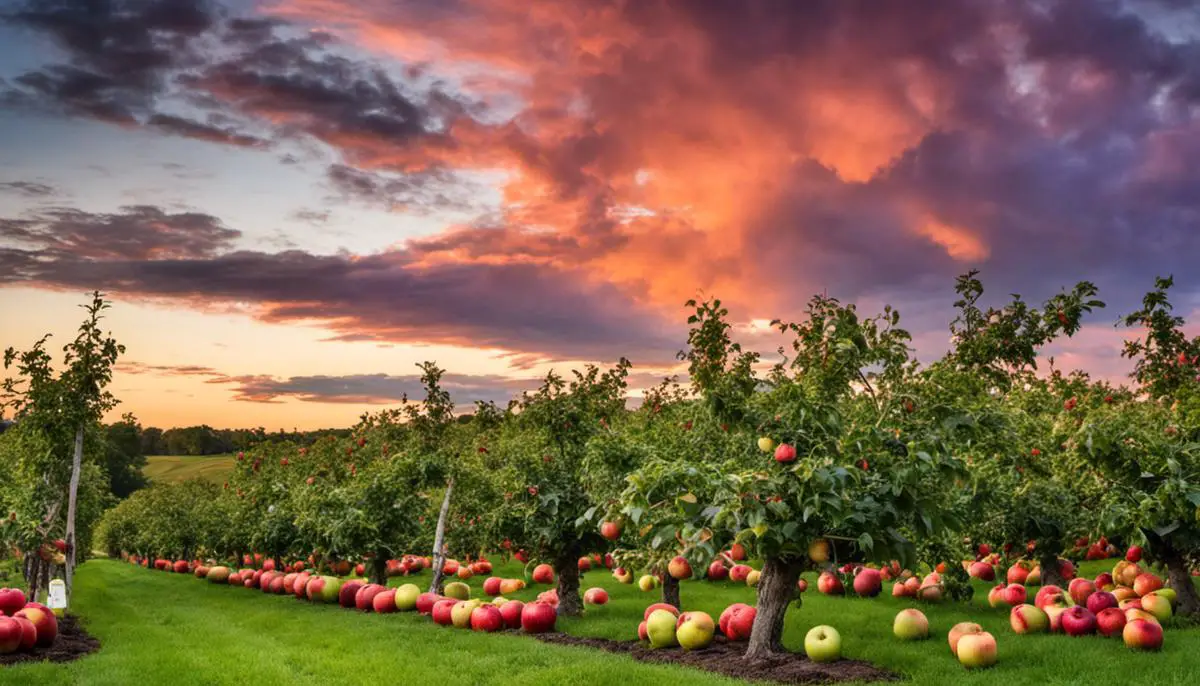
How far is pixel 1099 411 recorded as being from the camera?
14.7 metres

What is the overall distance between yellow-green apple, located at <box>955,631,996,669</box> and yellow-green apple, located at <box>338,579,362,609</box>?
55.1ft

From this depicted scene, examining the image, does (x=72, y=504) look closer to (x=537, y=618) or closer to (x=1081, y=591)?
(x=537, y=618)

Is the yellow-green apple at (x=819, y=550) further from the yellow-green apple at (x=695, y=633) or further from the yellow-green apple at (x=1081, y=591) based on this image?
the yellow-green apple at (x=1081, y=591)

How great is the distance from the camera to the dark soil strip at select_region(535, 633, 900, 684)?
12.2 meters

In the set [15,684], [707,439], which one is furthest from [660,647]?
[15,684]

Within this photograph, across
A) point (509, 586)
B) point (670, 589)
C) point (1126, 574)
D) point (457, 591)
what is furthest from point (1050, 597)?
point (457, 591)

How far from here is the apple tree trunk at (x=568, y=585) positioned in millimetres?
19828

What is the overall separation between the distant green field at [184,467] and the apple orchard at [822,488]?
10753cm

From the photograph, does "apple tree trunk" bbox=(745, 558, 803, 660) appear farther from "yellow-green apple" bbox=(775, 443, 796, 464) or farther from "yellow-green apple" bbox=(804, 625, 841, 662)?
"yellow-green apple" bbox=(775, 443, 796, 464)

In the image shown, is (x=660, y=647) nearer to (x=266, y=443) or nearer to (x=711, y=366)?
(x=711, y=366)

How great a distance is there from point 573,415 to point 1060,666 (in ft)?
35.6

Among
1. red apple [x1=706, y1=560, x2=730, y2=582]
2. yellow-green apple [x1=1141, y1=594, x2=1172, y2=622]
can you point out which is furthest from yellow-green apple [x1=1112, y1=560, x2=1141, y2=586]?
red apple [x1=706, y1=560, x2=730, y2=582]

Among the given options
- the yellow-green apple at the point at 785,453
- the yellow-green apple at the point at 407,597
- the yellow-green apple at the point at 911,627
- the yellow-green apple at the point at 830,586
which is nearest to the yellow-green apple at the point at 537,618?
the yellow-green apple at the point at 407,597

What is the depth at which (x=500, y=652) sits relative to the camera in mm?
14812
